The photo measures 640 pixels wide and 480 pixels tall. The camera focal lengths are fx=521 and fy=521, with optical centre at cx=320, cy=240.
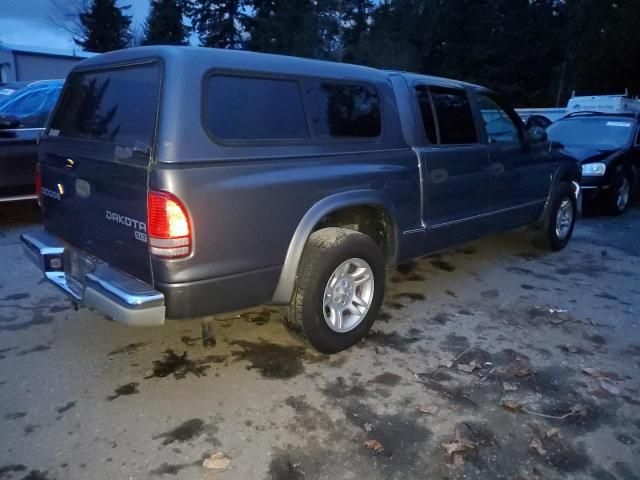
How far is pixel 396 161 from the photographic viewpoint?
152 inches

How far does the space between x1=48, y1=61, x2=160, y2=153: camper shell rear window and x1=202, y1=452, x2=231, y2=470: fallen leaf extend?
1.59 m

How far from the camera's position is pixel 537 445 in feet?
8.91

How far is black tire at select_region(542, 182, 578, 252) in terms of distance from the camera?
594 cm

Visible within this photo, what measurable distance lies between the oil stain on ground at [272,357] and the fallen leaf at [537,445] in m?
1.42

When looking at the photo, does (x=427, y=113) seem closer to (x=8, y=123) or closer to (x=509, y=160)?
(x=509, y=160)

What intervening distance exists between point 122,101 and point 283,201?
1154mm

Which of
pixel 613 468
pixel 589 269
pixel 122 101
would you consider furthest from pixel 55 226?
pixel 589 269

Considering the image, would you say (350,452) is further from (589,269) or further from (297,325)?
(589,269)

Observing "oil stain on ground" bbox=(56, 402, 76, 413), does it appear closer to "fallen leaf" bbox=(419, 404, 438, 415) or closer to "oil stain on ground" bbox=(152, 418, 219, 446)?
"oil stain on ground" bbox=(152, 418, 219, 446)

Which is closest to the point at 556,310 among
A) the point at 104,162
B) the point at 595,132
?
the point at 104,162

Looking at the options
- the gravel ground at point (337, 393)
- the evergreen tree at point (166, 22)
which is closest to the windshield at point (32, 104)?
the gravel ground at point (337, 393)

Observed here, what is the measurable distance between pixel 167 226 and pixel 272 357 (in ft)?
4.38

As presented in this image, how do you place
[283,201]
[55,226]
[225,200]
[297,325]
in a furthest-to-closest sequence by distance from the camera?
[55,226] < [297,325] < [283,201] < [225,200]

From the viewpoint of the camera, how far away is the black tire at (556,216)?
5940 millimetres
